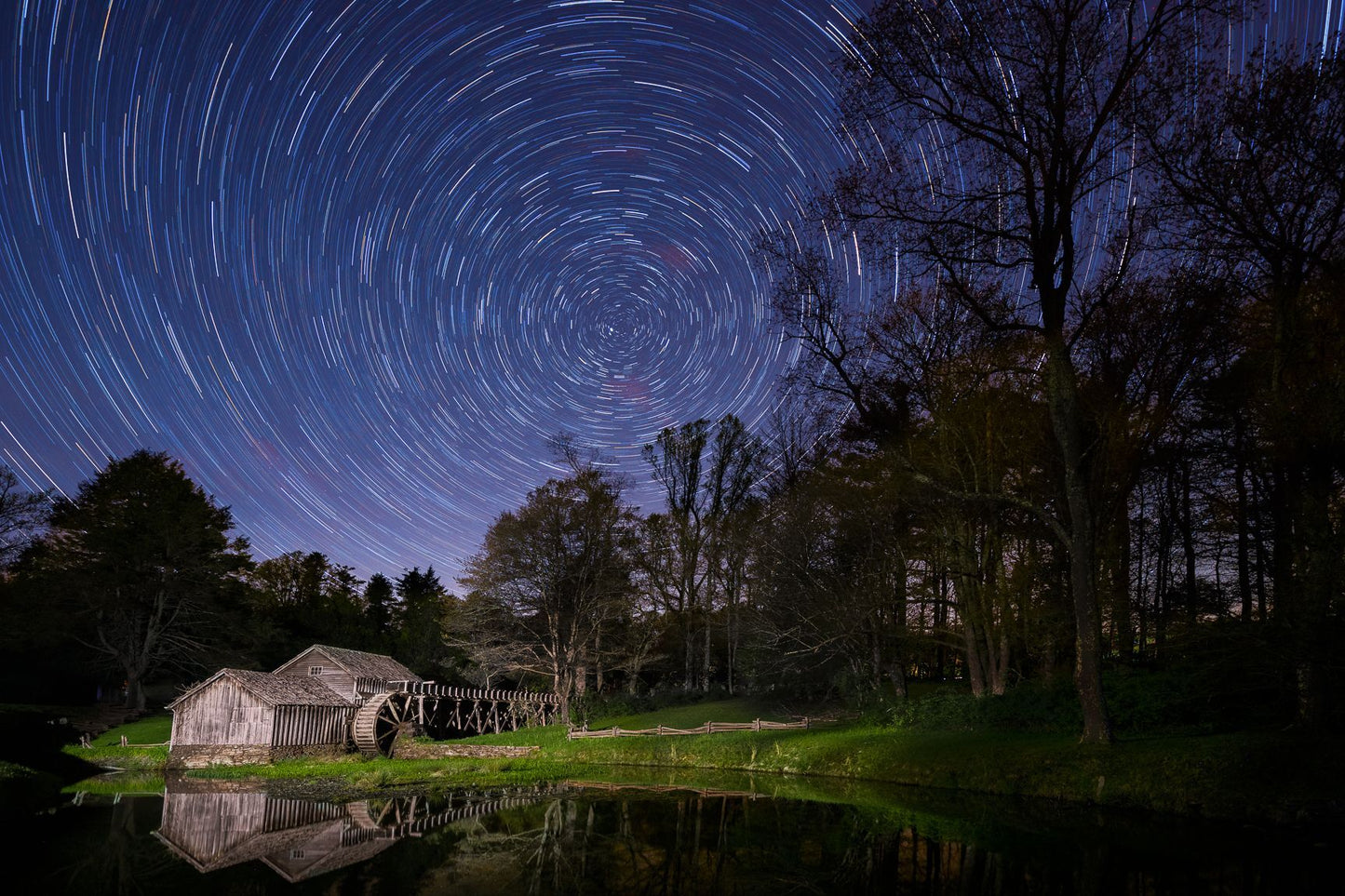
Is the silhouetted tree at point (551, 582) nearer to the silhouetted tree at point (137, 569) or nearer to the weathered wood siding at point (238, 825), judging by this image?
the silhouetted tree at point (137, 569)

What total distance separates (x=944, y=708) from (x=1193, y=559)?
12.6 m

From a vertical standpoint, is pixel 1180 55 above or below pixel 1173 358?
above

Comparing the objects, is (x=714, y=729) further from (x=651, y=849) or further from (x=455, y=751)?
(x=651, y=849)

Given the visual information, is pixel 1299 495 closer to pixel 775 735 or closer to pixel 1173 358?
pixel 1173 358

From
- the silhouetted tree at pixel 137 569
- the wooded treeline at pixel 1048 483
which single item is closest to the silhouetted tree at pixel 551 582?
the wooded treeline at pixel 1048 483

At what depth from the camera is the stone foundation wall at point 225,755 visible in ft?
92.7

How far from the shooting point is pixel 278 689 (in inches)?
1212

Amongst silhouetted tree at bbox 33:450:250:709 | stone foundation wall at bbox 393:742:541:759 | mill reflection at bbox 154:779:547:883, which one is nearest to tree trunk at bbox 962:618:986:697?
mill reflection at bbox 154:779:547:883

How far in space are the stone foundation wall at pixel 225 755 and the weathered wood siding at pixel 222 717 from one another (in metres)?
0.28

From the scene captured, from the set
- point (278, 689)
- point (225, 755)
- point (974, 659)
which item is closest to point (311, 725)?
point (278, 689)

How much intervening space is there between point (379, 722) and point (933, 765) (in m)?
27.0

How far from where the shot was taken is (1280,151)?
57.6 ft

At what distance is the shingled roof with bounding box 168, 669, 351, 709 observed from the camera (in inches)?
1168

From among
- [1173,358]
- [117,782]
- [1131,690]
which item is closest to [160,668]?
[117,782]
